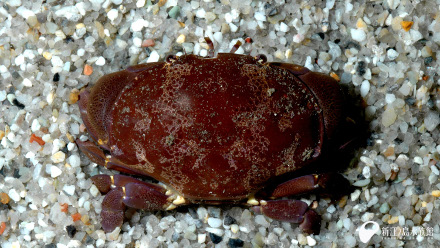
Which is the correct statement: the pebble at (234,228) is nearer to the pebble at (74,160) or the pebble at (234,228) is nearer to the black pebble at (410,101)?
the pebble at (74,160)

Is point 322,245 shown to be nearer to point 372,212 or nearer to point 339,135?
point 372,212

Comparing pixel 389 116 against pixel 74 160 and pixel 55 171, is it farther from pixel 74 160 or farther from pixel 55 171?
pixel 55 171

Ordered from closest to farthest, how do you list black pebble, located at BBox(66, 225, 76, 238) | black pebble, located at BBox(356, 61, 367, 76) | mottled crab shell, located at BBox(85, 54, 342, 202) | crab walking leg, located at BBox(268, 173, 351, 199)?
mottled crab shell, located at BBox(85, 54, 342, 202)
crab walking leg, located at BBox(268, 173, 351, 199)
black pebble, located at BBox(66, 225, 76, 238)
black pebble, located at BBox(356, 61, 367, 76)

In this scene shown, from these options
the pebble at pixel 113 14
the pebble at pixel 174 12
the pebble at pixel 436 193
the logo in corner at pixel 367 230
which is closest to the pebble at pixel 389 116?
the pebble at pixel 436 193

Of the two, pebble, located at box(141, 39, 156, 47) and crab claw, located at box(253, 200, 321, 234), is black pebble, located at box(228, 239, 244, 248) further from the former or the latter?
pebble, located at box(141, 39, 156, 47)

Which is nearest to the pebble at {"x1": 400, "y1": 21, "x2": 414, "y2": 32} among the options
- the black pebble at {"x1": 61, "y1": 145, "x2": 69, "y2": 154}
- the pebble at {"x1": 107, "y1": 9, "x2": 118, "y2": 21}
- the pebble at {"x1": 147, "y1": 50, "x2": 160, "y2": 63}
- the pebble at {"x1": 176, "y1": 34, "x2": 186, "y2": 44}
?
the pebble at {"x1": 176, "y1": 34, "x2": 186, "y2": 44}

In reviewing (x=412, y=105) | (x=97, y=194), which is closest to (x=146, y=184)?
(x=97, y=194)

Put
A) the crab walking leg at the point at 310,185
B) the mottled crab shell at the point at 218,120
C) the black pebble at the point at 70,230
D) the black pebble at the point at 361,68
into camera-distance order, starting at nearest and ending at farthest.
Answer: the mottled crab shell at the point at 218,120 → the crab walking leg at the point at 310,185 → the black pebble at the point at 70,230 → the black pebble at the point at 361,68

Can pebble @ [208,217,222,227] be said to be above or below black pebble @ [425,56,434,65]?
below
